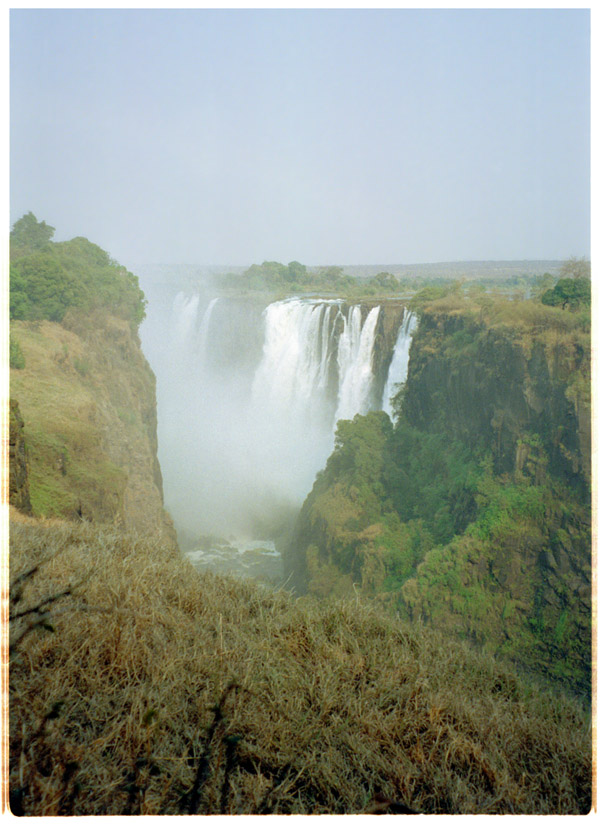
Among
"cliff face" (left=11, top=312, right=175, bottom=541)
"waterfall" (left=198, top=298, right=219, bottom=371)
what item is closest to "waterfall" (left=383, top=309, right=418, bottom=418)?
"waterfall" (left=198, top=298, right=219, bottom=371)

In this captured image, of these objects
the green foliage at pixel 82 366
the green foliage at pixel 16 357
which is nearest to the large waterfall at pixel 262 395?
the green foliage at pixel 82 366

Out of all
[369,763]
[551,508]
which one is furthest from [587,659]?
[369,763]

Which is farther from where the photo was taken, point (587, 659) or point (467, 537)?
point (467, 537)

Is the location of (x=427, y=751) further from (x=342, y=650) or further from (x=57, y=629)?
(x=57, y=629)

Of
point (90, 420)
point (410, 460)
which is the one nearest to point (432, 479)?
point (410, 460)

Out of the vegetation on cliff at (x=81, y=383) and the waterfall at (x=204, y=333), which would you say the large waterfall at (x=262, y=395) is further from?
the vegetation on cliff at (x=81, y=383)

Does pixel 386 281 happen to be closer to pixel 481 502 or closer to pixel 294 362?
pixel 294 362
